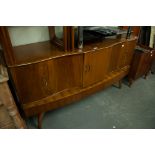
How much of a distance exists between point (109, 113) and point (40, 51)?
109cm

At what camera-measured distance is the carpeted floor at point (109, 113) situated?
1.58m

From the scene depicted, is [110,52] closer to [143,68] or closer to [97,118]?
[97,118]

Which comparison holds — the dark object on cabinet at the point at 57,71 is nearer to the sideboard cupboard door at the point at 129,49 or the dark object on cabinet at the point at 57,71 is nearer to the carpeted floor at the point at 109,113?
the sideboard cupboard door at the point at 129,49

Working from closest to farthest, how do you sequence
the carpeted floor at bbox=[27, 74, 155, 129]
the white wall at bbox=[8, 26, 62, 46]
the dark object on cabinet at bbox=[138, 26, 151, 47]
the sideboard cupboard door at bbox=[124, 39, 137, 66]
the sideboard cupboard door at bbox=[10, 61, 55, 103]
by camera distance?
the sideboard cupboard door at bbox=[10, 61, 55, 103]
the white wall at bbox=[8, 26, 62, 46]
the carpeted floor at bbox=[27, 74, 155, 129]
the sideboard cupboard door at bbox=[124, 39, 137, 66]
the dark object on cabinet at bbox=[138, 26, 151, 47]

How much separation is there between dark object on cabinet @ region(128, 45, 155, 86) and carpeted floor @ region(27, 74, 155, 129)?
0.84ft

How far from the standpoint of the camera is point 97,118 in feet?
5.47

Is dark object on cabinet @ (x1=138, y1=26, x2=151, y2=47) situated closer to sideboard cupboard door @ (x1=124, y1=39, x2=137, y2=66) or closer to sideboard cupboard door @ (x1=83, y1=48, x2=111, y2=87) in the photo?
sideboard cupboard door @ (x1=124, y1=39, x2=137, y2=66)

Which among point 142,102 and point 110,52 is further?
point 142,102

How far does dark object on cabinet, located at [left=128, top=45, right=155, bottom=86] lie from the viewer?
6.53 feet

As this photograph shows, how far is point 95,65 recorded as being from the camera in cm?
145

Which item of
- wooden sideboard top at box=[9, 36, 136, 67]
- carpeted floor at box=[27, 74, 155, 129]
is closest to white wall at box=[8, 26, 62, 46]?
wooden sideboard top at box=[9, 36, 136, 67]

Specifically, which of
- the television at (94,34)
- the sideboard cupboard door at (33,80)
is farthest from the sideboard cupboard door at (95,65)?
the sideboard cupboard door at (33,80)
